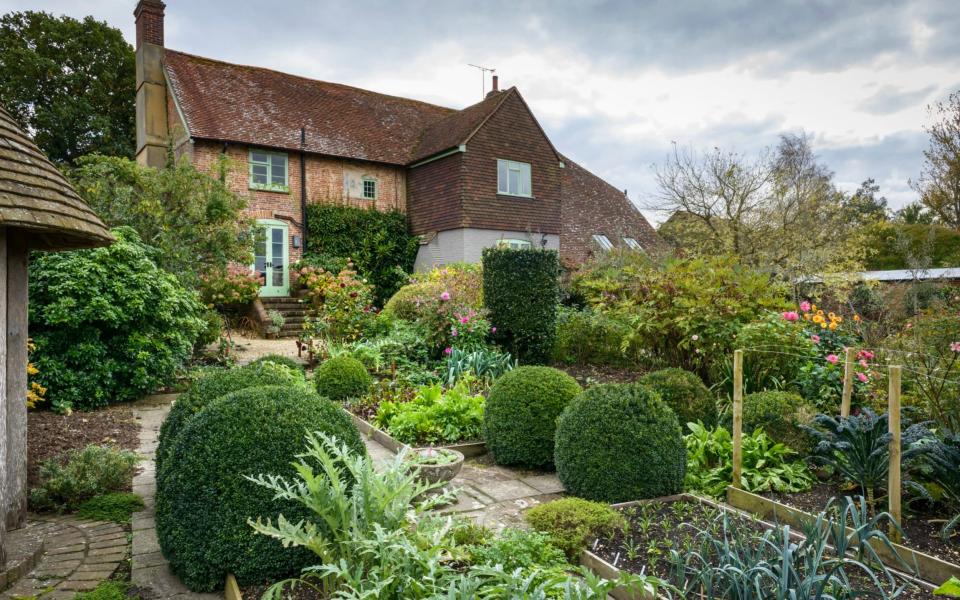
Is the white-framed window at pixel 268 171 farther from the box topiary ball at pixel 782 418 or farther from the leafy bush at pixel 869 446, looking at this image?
the leafy bush at pixel 869 446

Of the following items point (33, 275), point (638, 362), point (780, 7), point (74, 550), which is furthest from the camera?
point (638, 362)

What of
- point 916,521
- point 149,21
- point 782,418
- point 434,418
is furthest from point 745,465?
point 149,21

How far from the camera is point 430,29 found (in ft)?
30.1

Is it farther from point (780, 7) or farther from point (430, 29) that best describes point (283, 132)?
point (780, 7)

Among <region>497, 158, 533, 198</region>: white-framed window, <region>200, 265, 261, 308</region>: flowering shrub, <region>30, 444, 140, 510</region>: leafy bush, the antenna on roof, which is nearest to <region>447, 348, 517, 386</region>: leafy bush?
<region>30, 444, 140, 510</region>: leafy bush

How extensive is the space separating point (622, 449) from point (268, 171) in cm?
1617

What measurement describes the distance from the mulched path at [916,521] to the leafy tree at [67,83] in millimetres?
27022

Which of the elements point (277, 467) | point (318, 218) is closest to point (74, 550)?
point (277, 467)

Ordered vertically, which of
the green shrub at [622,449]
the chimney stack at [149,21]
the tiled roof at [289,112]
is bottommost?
the green shrub at [622,449]

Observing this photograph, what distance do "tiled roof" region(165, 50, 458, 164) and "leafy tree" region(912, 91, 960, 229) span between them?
54.8 feet

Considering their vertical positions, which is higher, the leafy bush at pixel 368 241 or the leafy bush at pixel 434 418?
the leafy bush at pixel 368 241

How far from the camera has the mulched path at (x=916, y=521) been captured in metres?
3.51

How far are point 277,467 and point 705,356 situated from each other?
6606mm

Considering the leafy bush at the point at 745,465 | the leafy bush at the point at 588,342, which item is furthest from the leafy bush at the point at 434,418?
the leafy bush at the point at 588,342
